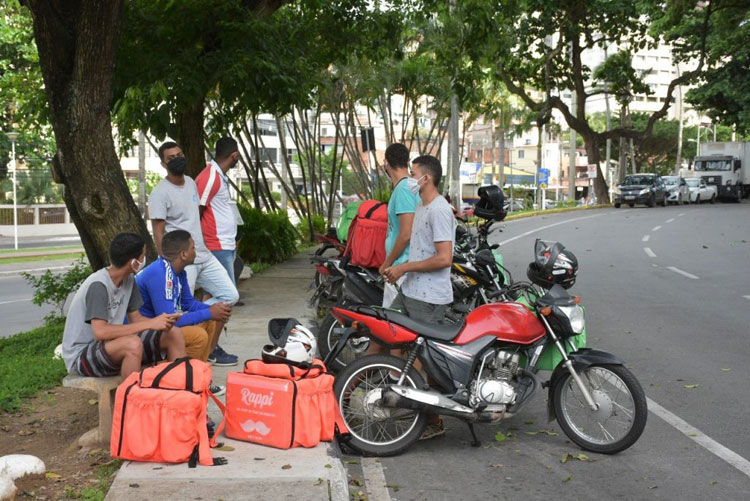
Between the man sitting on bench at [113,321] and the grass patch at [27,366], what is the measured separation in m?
1.65

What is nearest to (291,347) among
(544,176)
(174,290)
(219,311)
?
(219,311)

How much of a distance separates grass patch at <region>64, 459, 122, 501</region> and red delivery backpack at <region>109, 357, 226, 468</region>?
0.16 meters

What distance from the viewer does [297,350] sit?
18.9 ft

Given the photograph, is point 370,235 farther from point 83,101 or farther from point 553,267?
point 83,101

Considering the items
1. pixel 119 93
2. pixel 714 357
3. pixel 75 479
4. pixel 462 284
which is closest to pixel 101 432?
pixel 75 479

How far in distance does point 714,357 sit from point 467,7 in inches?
271

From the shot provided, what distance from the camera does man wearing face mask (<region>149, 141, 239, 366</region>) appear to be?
292 inches

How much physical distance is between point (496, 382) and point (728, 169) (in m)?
49.8

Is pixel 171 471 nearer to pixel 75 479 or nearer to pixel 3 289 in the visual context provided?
pixel 75 479

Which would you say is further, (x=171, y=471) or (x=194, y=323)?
(x=194, y=323)

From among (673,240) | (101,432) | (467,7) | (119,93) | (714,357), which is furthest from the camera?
(673,240)

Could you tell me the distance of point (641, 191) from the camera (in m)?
43.0

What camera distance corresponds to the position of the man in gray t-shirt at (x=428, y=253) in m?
6.22

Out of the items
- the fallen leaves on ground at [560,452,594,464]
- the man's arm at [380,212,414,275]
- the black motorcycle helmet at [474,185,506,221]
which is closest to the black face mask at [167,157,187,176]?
the man's arm at [380,212,414,275]
